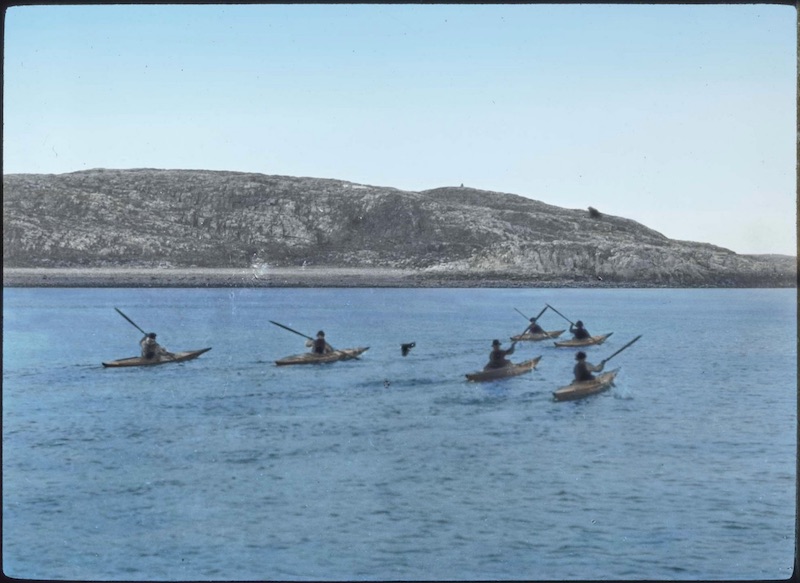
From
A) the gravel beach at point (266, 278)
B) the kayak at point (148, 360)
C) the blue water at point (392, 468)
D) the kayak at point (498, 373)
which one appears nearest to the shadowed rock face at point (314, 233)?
the gravel beach at point (266, 278)

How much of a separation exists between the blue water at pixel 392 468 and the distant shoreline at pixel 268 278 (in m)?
55.4

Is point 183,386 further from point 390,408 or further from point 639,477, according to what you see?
point 639,477

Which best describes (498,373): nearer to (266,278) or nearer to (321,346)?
(321,346)

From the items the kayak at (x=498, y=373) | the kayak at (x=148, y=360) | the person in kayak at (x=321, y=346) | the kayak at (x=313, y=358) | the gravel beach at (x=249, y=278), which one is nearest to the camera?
the kayak at (x=498, y=373)

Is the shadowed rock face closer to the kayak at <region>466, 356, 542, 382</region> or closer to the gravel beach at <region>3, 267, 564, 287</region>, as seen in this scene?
the gravel beach at <region>3, 267, 564, 287</region>

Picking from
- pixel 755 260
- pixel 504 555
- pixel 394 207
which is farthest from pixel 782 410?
pixel 755 260

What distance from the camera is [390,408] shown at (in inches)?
1359

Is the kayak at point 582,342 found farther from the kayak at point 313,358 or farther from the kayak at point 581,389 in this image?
the kayak at point 581,389

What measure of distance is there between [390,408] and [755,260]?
115491 millimetres

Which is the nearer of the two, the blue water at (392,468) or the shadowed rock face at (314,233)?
the blue water at (392,468)

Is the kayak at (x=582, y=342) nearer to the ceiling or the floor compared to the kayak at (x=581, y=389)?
nearer to the ceiling

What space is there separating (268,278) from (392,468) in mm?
95949

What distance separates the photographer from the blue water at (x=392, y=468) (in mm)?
18531

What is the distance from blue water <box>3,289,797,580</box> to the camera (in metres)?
18.5
